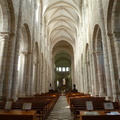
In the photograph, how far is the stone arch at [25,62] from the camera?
41.4 ft

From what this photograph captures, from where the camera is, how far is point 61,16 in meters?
26.8

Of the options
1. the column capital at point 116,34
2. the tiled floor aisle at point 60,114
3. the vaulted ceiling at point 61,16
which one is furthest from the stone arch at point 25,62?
the vaulted ceiling at point 61,16

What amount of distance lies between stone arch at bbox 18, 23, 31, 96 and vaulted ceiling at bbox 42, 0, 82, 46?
9897mm

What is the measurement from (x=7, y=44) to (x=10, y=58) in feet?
3.34

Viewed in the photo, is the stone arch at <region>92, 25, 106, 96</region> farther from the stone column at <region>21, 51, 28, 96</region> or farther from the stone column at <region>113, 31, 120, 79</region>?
the stone column at <region>21, 51, 28, 96</region>

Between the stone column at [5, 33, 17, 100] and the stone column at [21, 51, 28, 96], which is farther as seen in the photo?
the stone column at [21, 51, 28, 96]

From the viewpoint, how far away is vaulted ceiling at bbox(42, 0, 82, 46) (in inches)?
866

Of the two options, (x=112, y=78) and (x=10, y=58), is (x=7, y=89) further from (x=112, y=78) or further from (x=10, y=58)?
(x=112, y=78)

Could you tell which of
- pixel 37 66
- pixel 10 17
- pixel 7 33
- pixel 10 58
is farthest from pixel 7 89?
pixel 37 66

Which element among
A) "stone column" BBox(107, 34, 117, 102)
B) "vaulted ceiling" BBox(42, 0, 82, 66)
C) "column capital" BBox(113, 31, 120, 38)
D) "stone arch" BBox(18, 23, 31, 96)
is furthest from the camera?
"vaulted ceiling" BBox(42, 0, 82, 66)

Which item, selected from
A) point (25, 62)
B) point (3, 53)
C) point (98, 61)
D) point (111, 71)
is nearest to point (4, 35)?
point (3, 53)

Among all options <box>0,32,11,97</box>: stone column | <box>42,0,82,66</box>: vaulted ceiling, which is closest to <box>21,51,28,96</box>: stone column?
<box>0,32,11,97</box>: stone column

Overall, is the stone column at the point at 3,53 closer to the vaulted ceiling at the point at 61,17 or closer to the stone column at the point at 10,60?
the stone column at the point at 10,60

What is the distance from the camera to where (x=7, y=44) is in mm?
8875
